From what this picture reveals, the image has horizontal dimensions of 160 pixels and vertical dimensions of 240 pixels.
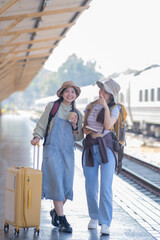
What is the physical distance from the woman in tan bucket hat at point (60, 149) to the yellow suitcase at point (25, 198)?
252 mm

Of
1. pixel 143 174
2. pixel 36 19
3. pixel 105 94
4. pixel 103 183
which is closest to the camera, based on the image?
pixel 103 183

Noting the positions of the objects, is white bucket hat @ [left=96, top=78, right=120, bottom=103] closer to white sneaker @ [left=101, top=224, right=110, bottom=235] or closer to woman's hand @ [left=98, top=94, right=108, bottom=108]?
woman's hand @ [left=98, top=94, right=108, bottom=108]

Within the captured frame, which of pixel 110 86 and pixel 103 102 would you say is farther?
pixel 110 86

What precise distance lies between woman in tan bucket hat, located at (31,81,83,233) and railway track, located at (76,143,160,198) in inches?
152

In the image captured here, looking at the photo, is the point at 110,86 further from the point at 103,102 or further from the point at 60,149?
the point at 60,149


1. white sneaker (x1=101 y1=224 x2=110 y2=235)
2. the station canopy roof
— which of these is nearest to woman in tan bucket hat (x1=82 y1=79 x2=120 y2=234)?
white sneaker (x1=101 y1=224 x2=110 y2=235)

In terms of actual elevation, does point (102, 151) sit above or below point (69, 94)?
below

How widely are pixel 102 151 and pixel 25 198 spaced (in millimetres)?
951

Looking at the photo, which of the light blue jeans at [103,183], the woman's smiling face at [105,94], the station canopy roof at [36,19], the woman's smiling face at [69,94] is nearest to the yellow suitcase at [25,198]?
the light blue jeans at [103,183]

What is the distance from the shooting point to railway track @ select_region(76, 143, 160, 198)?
983cm

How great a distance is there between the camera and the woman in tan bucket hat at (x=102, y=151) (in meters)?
5.40

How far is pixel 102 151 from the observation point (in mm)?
5391

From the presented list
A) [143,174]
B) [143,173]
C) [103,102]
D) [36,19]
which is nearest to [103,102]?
[103,102]

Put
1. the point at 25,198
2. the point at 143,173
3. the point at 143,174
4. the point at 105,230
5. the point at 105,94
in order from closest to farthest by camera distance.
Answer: the point at 25,198 < the point at 105,230 < the point at 105,94 < the point at 143,174 < the point at 143,173
